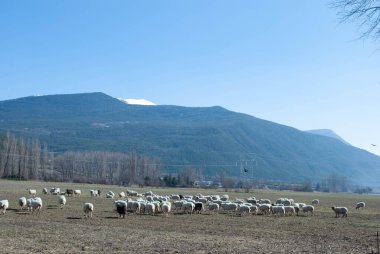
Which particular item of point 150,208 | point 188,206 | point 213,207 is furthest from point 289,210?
point 150,208

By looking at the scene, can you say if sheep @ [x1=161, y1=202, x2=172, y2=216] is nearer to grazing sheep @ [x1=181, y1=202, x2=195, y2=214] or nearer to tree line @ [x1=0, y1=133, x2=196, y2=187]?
grazing sheep @ [x1=181, y1=202, x2=195, y2=214]

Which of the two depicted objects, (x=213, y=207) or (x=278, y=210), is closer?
(x=278, y=210)

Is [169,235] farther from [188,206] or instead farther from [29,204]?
[188,206]

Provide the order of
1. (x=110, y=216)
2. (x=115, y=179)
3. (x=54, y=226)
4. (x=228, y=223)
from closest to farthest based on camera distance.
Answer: (x=54, y=226)
(x=228, y=223)
(x=110, y=216)
(x=115, y=179)

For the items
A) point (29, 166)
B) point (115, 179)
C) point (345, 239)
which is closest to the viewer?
point (345, 239)

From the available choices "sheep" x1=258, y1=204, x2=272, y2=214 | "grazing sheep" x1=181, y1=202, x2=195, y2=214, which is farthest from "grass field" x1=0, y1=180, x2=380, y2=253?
"grazing sheep" x1=181, y1=202, x2=195, y2=214

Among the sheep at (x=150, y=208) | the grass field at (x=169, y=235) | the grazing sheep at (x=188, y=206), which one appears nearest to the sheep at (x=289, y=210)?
the grass field at (x=169, y=235)

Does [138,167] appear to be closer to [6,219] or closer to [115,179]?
[115,179]

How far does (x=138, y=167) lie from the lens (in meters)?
168

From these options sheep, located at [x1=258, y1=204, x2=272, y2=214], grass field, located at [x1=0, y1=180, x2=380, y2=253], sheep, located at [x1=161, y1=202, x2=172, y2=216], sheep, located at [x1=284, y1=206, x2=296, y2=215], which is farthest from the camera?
sheep, located at [x1=284, y1=206, x2=296, y2=215]

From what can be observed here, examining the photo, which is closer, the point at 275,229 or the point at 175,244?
the point at 175,244

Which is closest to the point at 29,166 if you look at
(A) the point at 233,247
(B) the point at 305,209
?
(B) the point at 305,209

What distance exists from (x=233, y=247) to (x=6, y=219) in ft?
50.7

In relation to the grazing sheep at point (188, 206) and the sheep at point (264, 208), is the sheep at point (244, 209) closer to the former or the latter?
the sheep at point (264, 208)
